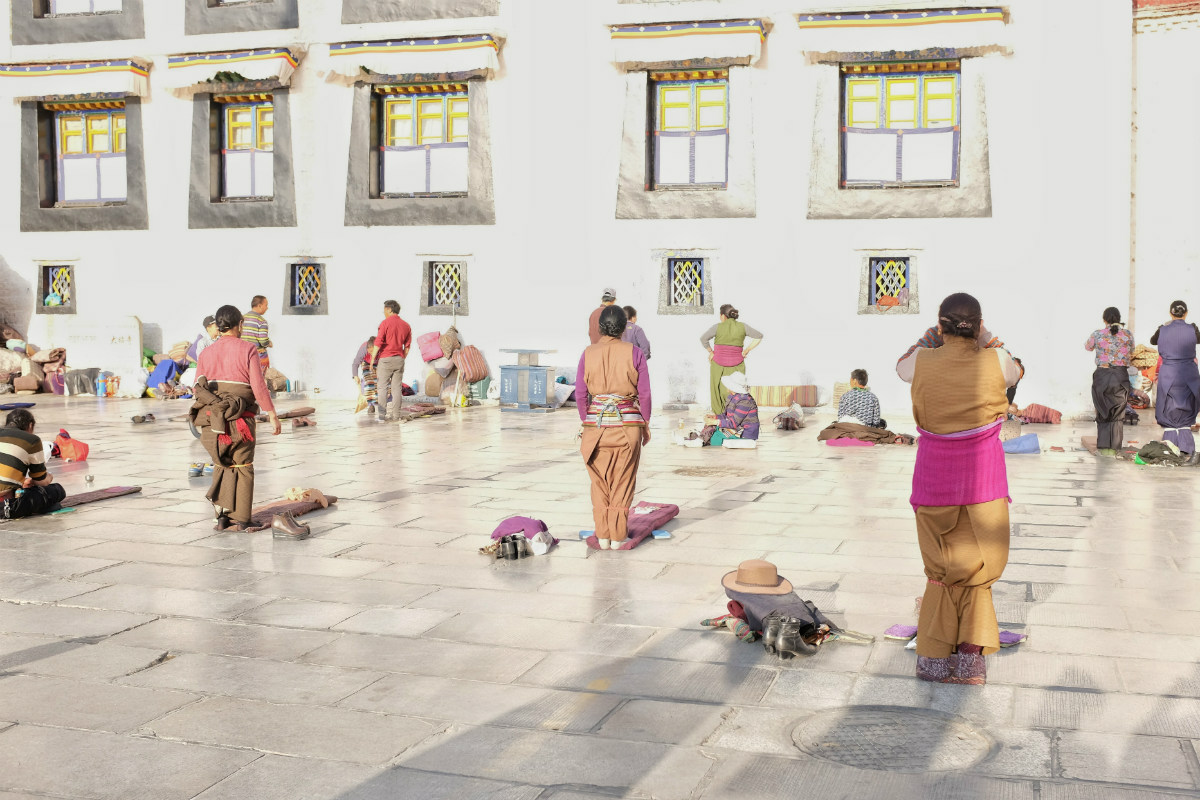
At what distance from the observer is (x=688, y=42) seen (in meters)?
18.3

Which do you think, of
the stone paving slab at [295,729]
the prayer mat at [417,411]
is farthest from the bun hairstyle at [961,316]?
the prayer mat at [417,411]

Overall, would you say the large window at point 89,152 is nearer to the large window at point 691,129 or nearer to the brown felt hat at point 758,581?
the large window at point 691,129

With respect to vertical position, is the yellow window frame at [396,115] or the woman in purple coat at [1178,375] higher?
the yellow window frame at [396,115]

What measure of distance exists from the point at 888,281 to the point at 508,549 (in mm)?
12019

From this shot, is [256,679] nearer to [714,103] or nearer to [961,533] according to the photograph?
[961,533]

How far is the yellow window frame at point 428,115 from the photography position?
2011 centimetres

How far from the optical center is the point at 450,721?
15.4 ft

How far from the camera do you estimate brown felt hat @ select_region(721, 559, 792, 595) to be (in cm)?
598

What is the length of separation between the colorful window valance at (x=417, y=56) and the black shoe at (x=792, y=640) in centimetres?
1515

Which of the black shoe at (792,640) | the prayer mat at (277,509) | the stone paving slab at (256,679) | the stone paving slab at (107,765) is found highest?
the prayer mat at (277,509)

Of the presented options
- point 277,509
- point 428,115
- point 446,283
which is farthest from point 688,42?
point 277,509

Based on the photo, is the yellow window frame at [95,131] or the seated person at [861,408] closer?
the seated person at [861,408]

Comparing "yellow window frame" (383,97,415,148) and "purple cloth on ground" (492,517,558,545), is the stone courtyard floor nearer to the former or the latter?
"purple cloth on ground" (492,517,558,545)

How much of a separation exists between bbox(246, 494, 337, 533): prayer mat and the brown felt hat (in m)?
4.04
